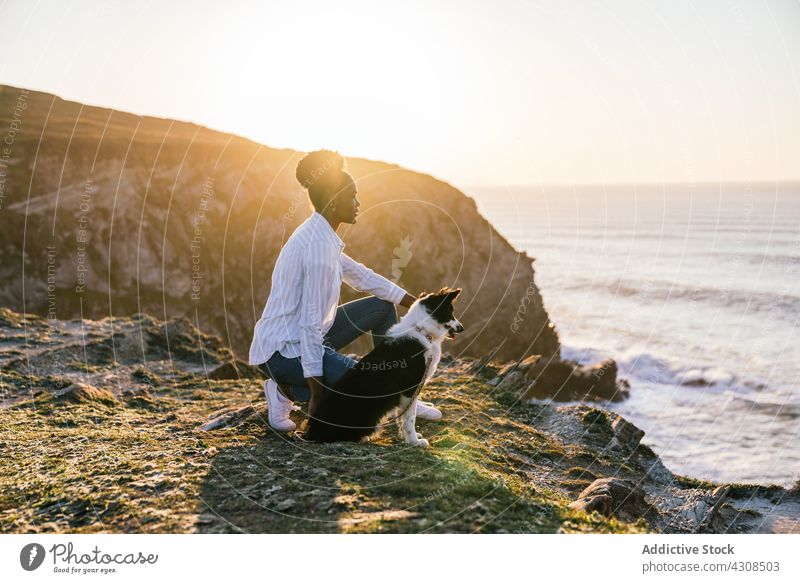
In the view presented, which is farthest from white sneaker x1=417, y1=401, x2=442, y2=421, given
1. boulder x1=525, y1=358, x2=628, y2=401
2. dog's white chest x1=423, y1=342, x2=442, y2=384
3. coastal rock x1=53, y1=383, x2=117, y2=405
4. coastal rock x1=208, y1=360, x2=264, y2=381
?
boulder x1=525, y1=358, x2=628, y2=401

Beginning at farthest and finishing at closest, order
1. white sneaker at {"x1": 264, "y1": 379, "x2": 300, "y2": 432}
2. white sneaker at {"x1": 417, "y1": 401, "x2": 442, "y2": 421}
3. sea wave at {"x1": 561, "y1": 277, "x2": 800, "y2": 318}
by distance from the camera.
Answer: sea wave at {"x1": 561, "y1": 277, "x2": 800, "y2": 318}, white sneaker at {"x1": 417, "y1": 401, "x2": 442, "y2": 421}, white sneaker at {"x1": 264, "y1": 379, "x2": 300, "y2": 432}

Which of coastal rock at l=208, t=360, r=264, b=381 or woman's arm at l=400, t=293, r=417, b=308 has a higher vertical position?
woman's arm at l=400, t=293, r=417, b=308

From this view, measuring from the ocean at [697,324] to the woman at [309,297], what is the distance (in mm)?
7423

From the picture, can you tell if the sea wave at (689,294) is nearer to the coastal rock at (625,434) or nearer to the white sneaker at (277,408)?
the coastal rock at (625,434)

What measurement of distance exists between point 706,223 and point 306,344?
55.8 meters

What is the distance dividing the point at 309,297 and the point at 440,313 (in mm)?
1157

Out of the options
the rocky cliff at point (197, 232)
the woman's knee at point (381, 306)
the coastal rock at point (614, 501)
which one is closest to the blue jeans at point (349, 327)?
the woman's knee at point (381, 306)

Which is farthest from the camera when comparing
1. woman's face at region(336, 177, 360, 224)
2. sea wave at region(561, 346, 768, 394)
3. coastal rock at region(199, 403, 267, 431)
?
sea wave at region(561, 346, 768, 394)

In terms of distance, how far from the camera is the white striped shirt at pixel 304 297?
5602 millimetres

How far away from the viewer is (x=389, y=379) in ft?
18.3

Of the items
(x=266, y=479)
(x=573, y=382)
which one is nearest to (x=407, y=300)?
(x=266, y=479)

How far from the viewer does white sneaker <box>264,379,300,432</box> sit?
6.18 meters

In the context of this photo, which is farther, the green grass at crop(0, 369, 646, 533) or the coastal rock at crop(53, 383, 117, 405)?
the coastal rock at crop(53, 383, 117, 405)

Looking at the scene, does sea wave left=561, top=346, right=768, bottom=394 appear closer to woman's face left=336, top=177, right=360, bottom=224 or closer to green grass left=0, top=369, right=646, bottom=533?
green grass left=0, top=369, right=646, bottom=533
